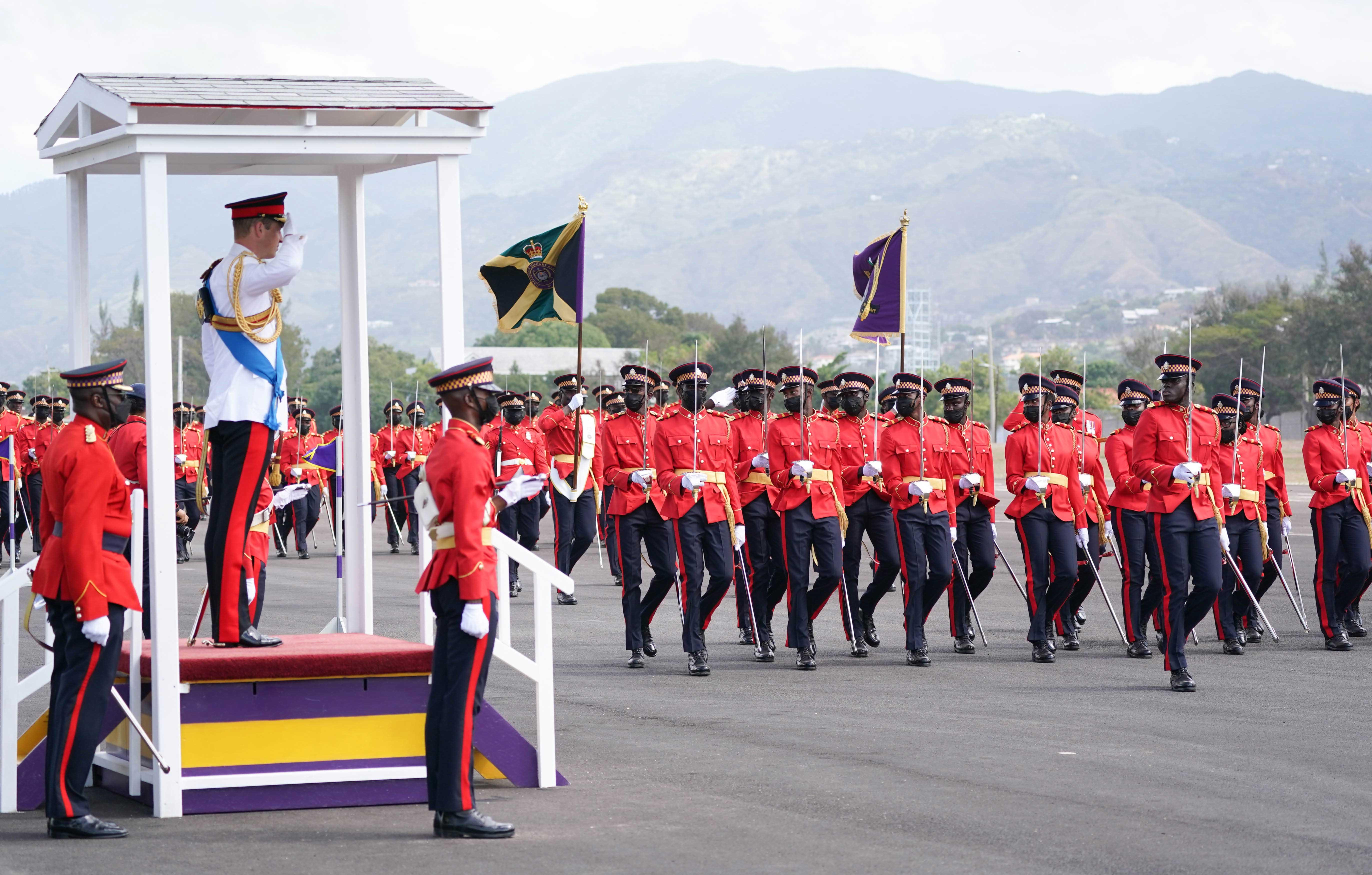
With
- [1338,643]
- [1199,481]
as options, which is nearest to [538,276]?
[1199,481]

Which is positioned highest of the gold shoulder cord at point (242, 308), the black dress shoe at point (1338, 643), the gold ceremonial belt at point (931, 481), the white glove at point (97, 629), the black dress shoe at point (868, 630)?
the gold shoulder cord at point (242, 308)

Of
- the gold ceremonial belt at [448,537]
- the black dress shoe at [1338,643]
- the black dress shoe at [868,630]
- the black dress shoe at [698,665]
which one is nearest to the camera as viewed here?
the gold ceremonial belt at [448,537]

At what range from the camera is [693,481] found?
12109mm

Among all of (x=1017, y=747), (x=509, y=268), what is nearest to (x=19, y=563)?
(x=509, y=268)

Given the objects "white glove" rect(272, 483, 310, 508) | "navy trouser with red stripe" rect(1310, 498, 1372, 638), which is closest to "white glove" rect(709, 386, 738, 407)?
"white glove" rect(272, 483, 310, 508)

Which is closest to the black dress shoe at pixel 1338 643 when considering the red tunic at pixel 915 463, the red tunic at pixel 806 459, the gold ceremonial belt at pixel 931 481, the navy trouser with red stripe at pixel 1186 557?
the navy trouser with red stripe at pixel 1186 557

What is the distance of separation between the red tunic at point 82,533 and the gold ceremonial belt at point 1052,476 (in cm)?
787

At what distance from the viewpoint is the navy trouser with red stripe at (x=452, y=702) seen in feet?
22.7

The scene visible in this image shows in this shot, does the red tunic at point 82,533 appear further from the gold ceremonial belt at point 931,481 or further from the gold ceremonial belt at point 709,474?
the gold ceremonial belt at point 931,481

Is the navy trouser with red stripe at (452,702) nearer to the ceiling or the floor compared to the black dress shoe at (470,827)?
nearer to the ceiling

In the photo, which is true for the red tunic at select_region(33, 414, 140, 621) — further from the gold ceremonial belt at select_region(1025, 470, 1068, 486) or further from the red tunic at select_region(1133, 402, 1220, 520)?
the gold ceremonial belt at select_region(1025, 470, 1068, 486)

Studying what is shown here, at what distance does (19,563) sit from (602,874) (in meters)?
19.3

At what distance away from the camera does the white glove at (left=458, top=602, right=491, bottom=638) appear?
269 inches

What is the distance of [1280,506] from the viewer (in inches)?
574
